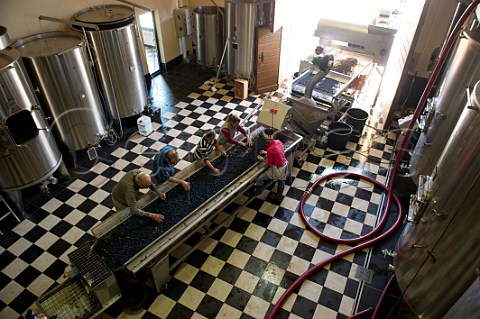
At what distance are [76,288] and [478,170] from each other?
14.5 ft

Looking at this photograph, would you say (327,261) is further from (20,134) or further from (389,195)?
(20,134)

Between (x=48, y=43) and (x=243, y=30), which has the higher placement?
(x=48, y=43)

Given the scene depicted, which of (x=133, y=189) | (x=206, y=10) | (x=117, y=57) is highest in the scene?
(x=206, y=10)

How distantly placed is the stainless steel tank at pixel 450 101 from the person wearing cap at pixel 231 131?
2743mm

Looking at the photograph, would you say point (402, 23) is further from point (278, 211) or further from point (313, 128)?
point (278, 211)

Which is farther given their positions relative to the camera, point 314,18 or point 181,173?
point 314,18

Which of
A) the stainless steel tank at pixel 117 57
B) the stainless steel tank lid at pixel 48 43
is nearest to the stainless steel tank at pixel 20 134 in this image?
the stainless steel tank lid at pixel 48 43

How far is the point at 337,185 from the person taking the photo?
6.10 meters

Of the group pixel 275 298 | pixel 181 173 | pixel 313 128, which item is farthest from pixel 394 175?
pixel 181 173

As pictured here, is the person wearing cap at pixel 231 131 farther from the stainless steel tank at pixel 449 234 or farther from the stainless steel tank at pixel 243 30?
the stainless steel tank at pixel 243 30

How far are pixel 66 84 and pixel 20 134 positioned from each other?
110 centimetres

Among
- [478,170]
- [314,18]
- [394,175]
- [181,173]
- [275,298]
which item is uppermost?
[478,170]

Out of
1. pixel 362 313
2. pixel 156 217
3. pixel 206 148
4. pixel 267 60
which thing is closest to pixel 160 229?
pixel 156 217

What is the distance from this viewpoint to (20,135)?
533 centimetres
